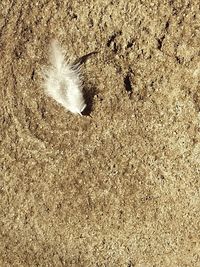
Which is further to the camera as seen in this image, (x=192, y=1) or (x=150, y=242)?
(x=150, y=242)

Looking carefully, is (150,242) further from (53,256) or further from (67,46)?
(67,46)

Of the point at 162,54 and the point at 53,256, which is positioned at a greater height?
the point at 162,54

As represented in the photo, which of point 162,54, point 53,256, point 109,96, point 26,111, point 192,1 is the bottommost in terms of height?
point 53,256

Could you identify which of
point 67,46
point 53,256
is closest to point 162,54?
point 67,46
